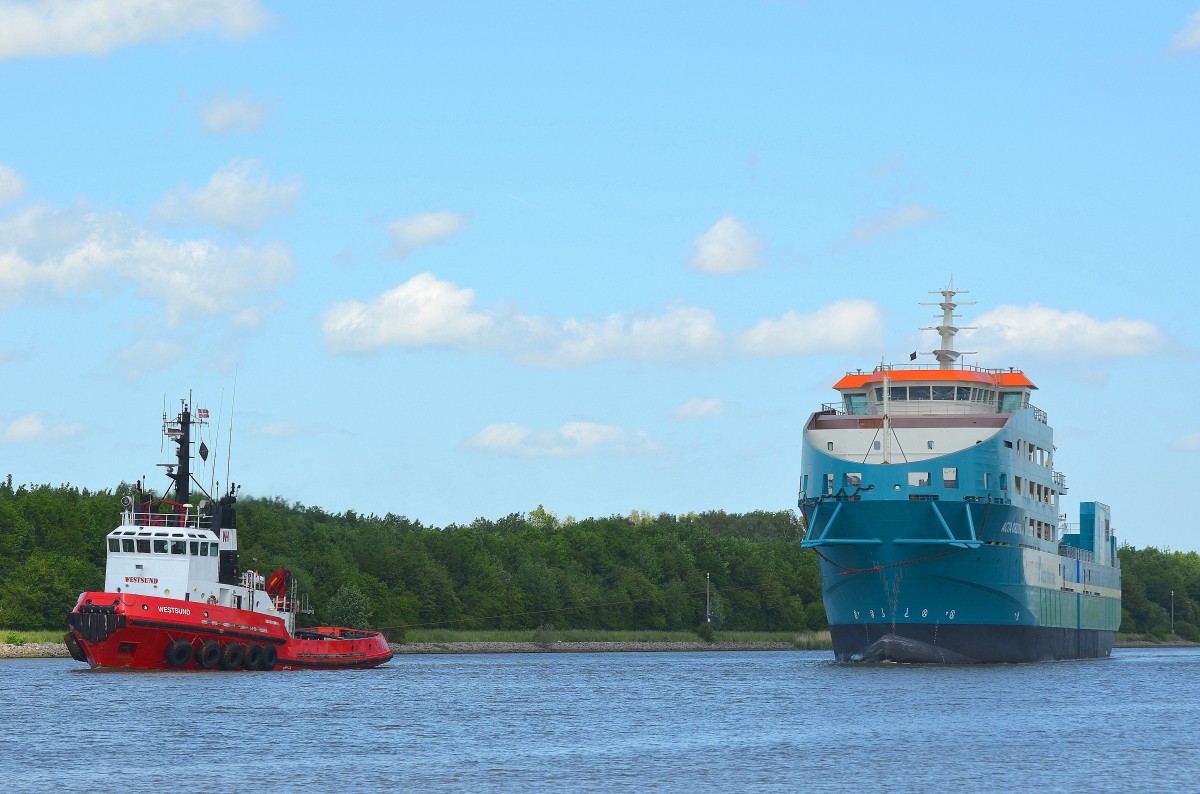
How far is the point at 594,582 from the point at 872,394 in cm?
7481

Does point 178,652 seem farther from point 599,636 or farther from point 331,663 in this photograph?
point 599,636

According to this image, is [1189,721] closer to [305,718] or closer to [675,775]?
[675,775]

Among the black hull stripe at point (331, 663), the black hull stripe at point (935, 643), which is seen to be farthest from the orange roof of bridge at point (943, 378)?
the black hull stripe at point (331, 663)

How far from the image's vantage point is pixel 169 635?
68.8 meters

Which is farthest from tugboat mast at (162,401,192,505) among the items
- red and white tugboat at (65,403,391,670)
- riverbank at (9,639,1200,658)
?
riverbank at (9,639,1200,658)

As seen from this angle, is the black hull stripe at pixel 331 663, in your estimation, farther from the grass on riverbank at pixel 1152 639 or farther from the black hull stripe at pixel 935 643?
the grass on riverbank at pixel 1152 639

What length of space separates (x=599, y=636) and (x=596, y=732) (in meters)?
87.8

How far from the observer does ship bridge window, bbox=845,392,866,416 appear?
286 feet

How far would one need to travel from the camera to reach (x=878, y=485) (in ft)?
249

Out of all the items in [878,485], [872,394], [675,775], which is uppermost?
[872,394]

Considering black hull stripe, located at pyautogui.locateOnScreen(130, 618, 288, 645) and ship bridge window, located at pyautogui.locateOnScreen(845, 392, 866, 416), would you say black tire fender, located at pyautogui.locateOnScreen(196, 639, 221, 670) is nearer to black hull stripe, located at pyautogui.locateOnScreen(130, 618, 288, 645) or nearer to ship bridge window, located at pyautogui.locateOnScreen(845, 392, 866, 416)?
black hull stripe, located at pyautogui.locateOnScreen(130, 618, 288, 645)

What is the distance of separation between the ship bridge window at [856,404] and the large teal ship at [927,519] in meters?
0.05

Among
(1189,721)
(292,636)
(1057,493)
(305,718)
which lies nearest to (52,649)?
(292,636)

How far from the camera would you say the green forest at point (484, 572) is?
371 feet
